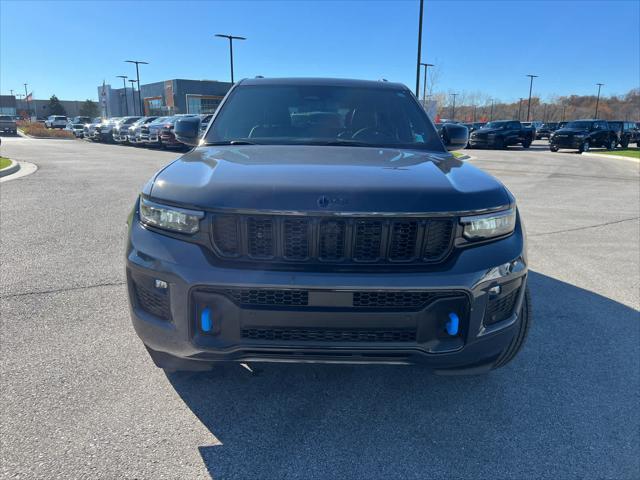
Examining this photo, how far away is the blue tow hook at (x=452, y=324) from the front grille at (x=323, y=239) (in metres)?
0.26

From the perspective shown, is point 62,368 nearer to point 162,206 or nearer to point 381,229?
point 162,206

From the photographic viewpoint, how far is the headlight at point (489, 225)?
2.25 metres

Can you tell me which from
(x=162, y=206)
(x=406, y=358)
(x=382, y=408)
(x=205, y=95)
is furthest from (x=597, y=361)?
(x=205, y=95)

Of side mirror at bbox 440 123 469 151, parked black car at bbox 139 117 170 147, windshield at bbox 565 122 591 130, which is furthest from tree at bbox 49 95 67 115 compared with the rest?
side mirror at bbox 440 123 469 151

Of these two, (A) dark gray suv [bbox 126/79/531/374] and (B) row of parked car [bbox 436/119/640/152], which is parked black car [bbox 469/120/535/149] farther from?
(A) dark gray suv [bbox 126/79/531/374]

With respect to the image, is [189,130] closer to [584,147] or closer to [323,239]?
[323,239]

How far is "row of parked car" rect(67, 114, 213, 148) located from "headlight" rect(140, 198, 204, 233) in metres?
18.2

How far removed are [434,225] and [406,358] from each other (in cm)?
62

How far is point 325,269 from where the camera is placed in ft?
7.00

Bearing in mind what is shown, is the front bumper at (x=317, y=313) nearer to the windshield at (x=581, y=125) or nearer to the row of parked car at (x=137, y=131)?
the row of parked car at (x=137, y=131)

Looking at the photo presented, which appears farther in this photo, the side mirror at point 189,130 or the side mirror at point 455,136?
the side mirror at point 455,136

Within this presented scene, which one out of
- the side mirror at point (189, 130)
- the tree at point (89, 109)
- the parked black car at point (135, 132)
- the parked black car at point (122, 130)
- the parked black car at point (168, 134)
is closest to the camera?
the side mirror at point (189, 130)

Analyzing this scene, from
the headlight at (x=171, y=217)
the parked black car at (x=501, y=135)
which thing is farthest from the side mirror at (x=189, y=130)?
the parked black car at (x=501, y=135)

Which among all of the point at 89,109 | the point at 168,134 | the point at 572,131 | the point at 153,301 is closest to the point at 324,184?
the point at 153,301
